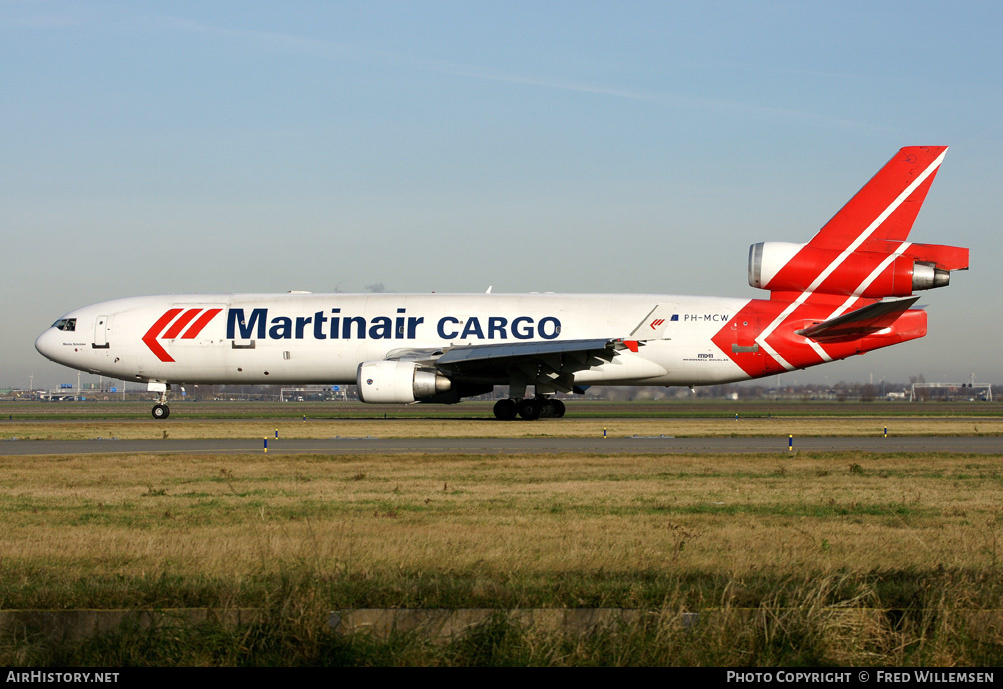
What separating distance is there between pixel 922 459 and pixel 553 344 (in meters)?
14.8

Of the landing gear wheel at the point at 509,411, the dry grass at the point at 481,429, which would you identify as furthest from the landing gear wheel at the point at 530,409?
the dry grass at the point at 481,429

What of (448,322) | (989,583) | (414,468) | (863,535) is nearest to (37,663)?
(989,583)

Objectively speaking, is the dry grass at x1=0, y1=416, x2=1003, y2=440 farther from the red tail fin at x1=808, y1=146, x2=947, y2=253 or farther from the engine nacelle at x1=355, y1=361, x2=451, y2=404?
the red tail fin at x1=808, y1=146, x2=947, y2=253

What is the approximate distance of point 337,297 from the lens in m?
37.2

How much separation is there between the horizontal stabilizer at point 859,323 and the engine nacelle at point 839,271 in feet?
4.98

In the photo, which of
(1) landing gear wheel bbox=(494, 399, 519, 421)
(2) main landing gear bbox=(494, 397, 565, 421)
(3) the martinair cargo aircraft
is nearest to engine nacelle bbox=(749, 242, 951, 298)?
(3) the martinair cargo aircraft

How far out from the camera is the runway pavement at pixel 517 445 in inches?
882

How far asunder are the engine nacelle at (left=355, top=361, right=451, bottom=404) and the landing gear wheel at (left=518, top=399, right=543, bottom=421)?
342cm

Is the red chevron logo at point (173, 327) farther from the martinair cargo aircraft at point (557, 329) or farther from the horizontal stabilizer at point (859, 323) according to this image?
the horizontal stabilizer at point (859, 323)

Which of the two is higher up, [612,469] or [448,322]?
[448,322]

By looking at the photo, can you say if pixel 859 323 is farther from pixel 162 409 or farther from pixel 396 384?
pixel 162 409

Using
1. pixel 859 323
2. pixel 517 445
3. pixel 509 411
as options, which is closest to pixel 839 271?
pixel 859 323

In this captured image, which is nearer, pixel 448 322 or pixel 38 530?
pixel 38 530
